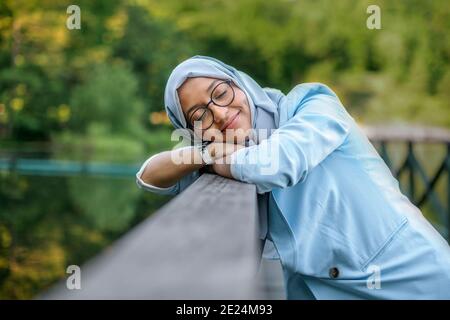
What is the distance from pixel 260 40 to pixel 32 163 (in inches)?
261

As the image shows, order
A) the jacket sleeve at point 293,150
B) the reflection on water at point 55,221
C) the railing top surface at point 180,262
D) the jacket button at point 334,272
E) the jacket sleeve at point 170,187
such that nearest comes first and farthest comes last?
the railing top surface at point 180,262 → the jacket sleeve at point 293,150 → the jacket button at point 334,272 → the jacket sleeve at point 170,187 → the reflection on water at point 55,221

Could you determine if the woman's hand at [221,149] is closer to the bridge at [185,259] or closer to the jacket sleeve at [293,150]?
the jacket sleeve at [293,150]

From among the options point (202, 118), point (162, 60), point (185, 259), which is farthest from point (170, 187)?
point (162, 60)

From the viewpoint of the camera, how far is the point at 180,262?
45 cm

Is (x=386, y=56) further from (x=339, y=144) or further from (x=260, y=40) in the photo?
(x=339, y=144)

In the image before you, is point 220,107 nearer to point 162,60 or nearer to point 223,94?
point 223,94

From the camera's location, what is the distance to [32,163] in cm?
992

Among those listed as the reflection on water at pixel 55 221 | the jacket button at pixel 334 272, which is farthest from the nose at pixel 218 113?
the reflection on water at pixel 55 221

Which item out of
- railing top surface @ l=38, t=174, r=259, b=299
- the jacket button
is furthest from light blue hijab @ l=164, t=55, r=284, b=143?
railing top surface @ l=38, t=174, r=259, b=299

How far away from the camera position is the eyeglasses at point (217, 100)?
38.8 inches

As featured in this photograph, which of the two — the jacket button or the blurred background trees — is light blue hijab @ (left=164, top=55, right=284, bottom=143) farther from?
the blurred background trees

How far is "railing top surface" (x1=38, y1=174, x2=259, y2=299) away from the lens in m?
0.42

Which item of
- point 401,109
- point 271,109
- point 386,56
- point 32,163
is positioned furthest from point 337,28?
point 271,109

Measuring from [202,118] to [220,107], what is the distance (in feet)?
0.11
